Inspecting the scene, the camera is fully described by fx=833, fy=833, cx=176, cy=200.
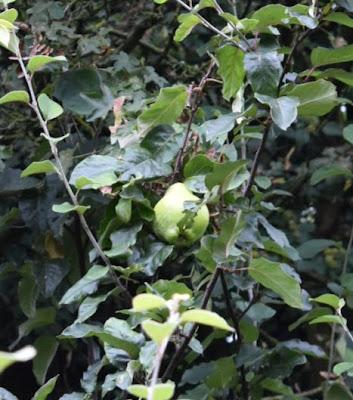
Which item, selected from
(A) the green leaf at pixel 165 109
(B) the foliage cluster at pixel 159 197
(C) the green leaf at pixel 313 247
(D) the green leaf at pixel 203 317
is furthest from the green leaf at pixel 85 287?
(C) the green leaf at pixel 313 247

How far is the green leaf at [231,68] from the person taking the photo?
1159mm

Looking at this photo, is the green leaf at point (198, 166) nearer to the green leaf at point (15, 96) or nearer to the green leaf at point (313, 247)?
the green leaf at point (15, 96)

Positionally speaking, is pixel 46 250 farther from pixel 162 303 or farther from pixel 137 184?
pixel 162 303

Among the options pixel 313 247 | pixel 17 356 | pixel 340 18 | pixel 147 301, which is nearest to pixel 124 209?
pixel 340 18

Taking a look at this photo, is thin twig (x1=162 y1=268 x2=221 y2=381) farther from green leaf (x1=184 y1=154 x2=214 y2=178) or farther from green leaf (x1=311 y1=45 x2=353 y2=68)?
green leaf (x1=311 y1=45 x2=353 y2=68)

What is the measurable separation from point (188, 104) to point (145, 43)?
2.93 feet

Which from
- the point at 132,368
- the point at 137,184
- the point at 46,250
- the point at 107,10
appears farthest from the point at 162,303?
the point at 107,10

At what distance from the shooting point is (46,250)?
1564 mm

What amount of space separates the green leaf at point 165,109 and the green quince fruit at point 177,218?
3.9 inches

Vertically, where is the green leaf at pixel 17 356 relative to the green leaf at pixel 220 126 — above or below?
above

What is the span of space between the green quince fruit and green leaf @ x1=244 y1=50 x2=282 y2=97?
181 mm

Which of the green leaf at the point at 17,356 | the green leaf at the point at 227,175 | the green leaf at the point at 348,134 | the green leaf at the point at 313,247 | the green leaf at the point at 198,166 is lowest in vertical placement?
the green leaf at the point at 313,247

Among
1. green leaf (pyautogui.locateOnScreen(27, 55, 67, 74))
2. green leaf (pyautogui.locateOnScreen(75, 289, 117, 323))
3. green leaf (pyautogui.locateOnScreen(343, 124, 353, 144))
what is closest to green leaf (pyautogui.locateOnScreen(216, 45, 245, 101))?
green leaf (pyautogui.locateOnScreen(27, 55, 67, 74))

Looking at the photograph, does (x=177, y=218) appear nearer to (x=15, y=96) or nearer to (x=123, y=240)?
(x=123, y=240)
